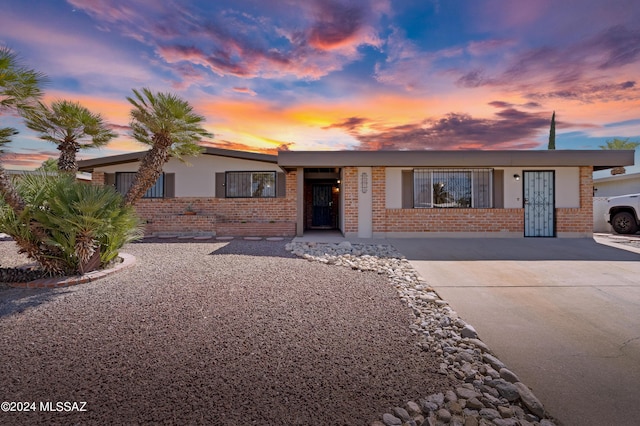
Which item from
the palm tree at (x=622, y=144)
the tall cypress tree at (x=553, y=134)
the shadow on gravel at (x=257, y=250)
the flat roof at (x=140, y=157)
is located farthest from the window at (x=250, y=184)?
the palm tree at (x=622, y=144)

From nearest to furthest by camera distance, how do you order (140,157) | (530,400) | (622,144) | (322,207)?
(530,400)
(140,157)
(322,207)
(622,144)

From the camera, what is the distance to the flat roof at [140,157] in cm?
1248

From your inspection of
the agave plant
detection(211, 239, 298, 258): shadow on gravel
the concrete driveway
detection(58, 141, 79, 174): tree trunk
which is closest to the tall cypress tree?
the concrete driveway

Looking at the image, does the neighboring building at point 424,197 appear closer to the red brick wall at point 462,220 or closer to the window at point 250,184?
the red brick wall at point 462,220

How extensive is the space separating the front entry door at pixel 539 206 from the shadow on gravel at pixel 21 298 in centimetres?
1308

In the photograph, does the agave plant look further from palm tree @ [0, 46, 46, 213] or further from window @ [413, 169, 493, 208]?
window @ [413, 169, 493, 208]

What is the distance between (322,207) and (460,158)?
24.2 ft

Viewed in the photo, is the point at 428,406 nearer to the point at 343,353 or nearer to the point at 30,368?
the point at 343,353

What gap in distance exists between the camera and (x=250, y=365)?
8.22 feet

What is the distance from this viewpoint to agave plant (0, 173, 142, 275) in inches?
205

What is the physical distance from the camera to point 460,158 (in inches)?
407

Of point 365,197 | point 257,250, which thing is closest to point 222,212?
point 257,250

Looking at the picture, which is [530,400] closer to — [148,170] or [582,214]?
[148,170]

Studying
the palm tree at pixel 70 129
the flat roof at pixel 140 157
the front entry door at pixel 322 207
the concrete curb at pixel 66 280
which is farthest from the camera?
the front entry door at pixel 322 207
